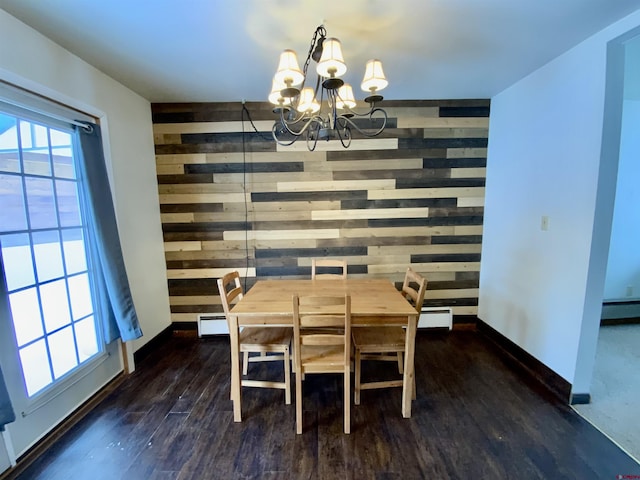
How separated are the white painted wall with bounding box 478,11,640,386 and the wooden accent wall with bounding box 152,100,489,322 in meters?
0.34

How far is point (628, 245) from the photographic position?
3.14 metres

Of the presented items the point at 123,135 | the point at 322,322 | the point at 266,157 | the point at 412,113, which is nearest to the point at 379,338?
the point at 322,322

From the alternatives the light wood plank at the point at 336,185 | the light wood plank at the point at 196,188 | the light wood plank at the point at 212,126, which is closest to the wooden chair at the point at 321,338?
the light wood plank at the point at 336,185

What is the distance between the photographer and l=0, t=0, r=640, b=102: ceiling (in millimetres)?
1513

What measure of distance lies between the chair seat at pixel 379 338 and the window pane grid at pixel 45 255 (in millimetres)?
2115

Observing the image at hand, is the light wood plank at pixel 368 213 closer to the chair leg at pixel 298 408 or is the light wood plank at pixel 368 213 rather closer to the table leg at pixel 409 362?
the table leg at pixel 409 362

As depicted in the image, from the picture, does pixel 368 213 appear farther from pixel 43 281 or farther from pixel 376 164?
pixel 43 281

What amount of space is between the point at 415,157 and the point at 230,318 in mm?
2504

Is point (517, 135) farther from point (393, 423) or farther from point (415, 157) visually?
point (393, 423)

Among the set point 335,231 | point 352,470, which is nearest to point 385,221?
point 335,231

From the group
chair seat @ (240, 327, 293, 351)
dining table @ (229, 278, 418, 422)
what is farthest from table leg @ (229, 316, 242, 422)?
chair seat @ (240, 327, 293, 351)

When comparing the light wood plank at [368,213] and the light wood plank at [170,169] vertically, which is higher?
the light wood plank at [170,169]

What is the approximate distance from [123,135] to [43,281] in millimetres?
1443

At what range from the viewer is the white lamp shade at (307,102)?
67.7 inches
